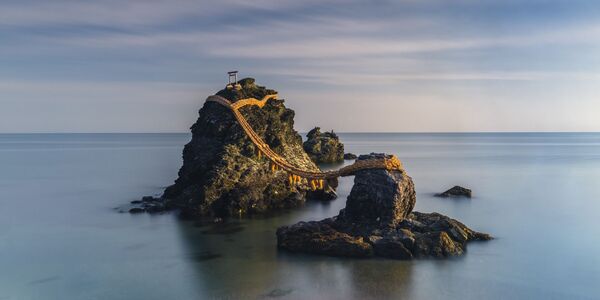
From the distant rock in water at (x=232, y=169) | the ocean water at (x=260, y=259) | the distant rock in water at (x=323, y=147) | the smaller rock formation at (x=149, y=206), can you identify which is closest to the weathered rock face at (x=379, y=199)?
the ocean water at (x=260, y=259)

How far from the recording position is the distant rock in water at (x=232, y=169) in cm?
2820

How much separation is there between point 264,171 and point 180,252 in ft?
32.6

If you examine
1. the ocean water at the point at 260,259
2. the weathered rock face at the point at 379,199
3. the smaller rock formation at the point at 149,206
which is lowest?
the ocean water at the point at 260,259

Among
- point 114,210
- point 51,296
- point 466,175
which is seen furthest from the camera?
point 466,175

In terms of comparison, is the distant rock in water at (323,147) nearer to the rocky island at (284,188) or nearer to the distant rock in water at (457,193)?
the rocky island at (284,188)

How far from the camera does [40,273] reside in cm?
1897

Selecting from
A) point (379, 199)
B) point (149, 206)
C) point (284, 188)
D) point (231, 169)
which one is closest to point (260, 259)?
point (379, 199)

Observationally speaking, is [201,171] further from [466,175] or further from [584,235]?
[466,175]

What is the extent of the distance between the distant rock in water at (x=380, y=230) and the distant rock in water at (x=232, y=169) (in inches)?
311

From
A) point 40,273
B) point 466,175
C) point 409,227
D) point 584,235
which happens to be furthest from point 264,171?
point 466,175

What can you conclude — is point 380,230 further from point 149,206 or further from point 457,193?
point 457,193

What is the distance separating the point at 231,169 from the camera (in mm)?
28875

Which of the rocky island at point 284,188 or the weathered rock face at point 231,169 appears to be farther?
the weathered rock face at point 231,169

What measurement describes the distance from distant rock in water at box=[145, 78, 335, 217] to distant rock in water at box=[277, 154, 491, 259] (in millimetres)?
7891
